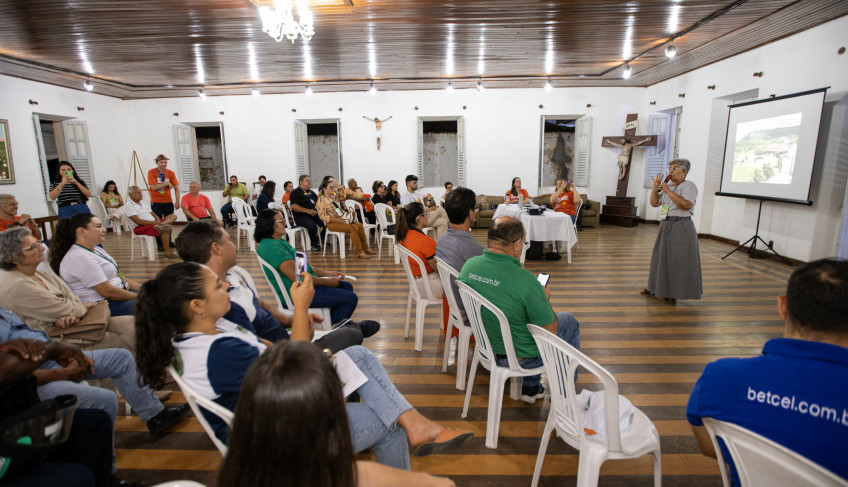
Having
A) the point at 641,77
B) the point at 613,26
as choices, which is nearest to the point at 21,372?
the point at 613,26

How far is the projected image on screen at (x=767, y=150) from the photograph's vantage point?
5.97m

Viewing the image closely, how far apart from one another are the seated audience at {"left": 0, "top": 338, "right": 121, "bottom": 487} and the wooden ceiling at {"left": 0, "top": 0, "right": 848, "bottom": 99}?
15.0 feet

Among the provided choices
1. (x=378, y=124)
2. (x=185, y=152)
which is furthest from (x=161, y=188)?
(x=378, y=124)

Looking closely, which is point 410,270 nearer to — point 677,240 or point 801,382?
point 801,382

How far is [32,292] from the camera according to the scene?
7.34 feet

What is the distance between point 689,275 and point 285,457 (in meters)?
4.61

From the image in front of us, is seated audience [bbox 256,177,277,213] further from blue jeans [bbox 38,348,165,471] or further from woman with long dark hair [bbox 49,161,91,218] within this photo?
blue jeans [bbox 38,348,165,471]

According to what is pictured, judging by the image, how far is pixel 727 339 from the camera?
3520mm

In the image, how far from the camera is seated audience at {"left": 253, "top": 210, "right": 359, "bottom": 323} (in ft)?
9.66

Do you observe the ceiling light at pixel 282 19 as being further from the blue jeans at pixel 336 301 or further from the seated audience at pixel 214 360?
the seated audience at pixel 214 360

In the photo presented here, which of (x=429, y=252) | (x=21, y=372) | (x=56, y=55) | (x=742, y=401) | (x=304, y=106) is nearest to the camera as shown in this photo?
(x=742, y=401)

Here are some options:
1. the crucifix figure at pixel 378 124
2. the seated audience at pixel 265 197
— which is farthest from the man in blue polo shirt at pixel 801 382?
the crucifix figure at pixel 378 124

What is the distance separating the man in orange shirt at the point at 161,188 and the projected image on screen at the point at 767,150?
950 cm

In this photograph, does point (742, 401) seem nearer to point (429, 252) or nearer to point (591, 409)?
point (591, 409)
